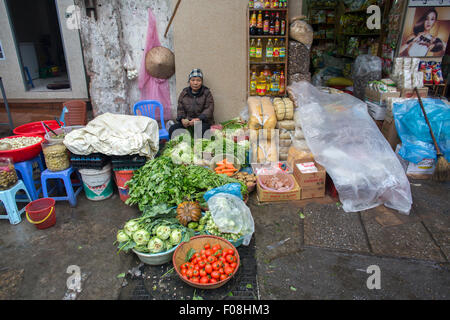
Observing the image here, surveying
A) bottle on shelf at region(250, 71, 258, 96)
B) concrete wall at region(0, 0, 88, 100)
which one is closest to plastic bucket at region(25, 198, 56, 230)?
concrete wall at region(0, 0, 88, 100)

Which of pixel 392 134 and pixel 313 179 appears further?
pixel 392 134

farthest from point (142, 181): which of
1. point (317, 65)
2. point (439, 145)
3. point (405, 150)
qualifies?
point (317, 65)

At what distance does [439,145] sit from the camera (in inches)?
179

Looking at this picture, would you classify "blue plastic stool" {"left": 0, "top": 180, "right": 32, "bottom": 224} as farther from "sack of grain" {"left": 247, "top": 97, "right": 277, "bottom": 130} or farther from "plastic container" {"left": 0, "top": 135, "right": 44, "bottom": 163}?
"sack of grain" {"left": 247, "top": 97, "right": 277, "bottom": 130}

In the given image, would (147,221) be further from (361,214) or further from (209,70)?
(209,70)

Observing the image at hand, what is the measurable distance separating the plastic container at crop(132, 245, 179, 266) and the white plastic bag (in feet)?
1.76

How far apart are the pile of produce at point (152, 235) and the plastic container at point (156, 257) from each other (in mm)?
38

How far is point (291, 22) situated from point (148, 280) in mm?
4914

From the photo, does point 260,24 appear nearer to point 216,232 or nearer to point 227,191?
point 227,191

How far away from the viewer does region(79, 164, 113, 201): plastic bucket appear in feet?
13.4

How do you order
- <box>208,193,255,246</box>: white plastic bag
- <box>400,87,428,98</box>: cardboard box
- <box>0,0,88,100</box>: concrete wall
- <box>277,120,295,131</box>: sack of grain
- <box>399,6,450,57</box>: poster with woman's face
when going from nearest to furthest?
<box>208,193,255,246</box>: white plastic bag < <box>277,120,295,131</box>: sack of grain < <box>400,87,428,98</box>: cardboard box < <box>399,6,450,57</box>: poster with woman's face < <box>0,0,88,100</box>: concrete wall

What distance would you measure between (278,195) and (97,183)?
2.53 meters

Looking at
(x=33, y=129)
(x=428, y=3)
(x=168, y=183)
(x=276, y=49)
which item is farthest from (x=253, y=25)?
(x=33, y=129)

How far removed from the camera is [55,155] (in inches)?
154
